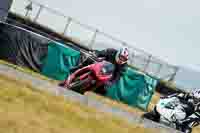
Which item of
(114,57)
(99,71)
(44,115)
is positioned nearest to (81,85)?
(99,71)

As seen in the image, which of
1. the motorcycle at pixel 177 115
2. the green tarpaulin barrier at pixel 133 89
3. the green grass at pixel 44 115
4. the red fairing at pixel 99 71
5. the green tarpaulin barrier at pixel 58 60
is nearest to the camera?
the green grass at pixel 44 115

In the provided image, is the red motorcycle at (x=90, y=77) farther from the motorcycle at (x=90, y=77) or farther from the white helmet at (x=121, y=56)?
the white helmet at (x=121, y=56)

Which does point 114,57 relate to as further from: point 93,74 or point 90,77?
point 90,77

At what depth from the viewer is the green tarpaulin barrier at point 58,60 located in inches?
643

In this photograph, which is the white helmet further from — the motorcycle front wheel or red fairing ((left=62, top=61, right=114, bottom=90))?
the motorcycle front wheel

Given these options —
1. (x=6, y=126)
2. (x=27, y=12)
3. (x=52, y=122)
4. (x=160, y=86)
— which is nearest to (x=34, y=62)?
(x=52, y=122)

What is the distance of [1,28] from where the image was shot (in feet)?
48.3

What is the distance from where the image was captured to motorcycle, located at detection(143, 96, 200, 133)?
13516mm

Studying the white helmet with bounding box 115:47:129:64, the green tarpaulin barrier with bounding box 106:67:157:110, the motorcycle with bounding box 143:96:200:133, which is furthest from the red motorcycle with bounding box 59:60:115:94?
the green tarpaulin barrier with bounding box 106:67:157:110

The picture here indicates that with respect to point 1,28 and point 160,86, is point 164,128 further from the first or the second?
point 160,86

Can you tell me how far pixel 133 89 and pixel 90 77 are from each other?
5.51 m

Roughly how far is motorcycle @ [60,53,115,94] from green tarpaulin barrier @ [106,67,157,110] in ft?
14.9

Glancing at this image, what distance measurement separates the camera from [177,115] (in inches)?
535

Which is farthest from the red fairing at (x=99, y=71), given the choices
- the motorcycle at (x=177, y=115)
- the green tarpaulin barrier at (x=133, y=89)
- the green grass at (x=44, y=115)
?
the green tarpaulin barrier at (x=133, y=89)
